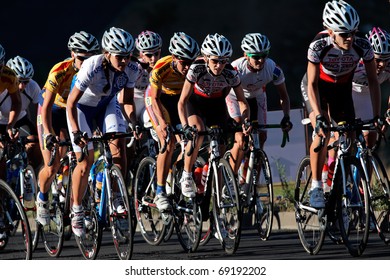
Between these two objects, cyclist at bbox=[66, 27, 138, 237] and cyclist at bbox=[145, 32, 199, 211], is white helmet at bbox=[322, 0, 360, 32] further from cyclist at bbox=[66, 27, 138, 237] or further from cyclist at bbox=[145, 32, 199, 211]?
cyclist at bbox=[145, 32, 199, 211]

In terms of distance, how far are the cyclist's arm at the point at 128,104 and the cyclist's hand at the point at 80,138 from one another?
3.22ft

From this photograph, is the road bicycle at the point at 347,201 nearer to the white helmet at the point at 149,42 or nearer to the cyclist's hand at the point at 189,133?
the cyclist's hand at the point at 189,133

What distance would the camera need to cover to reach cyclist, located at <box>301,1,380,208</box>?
9.62m

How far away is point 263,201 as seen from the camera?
11.8 m

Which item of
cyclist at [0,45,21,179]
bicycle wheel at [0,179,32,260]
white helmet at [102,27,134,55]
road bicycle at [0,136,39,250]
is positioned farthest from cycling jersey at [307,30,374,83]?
road bicycle at [0,136,39,250]

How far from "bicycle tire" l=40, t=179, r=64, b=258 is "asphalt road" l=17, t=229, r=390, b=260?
0.24ft

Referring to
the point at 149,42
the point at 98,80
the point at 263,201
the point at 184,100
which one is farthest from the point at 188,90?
the point at 149,42

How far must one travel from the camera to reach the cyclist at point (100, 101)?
33.2 ft

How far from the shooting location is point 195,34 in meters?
17.8

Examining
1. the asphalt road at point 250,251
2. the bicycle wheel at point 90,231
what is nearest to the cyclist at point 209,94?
the asphalt road at point 250,251

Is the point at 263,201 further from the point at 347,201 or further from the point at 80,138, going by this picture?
the point at 80,138
